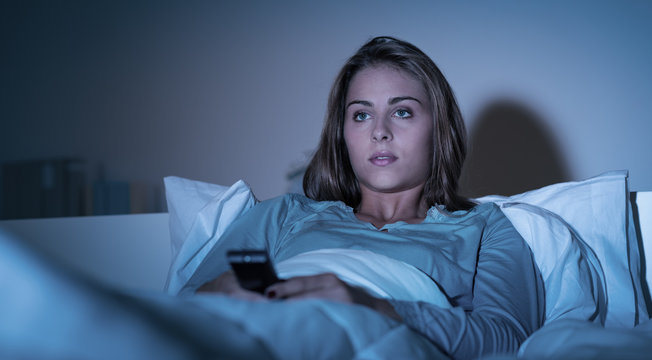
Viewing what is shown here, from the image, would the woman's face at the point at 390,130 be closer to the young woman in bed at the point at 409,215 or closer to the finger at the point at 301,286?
the young woman in bed at the point at 409,215

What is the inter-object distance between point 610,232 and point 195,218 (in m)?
1.06

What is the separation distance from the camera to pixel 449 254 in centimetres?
97

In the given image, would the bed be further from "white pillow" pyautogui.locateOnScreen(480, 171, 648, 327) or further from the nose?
the nose

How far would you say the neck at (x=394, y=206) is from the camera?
4.09 feet

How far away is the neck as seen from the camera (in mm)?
1248

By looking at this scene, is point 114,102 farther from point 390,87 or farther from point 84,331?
point 84,331

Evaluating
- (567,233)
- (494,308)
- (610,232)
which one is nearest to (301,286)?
(494,308)

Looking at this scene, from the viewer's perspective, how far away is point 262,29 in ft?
6.32

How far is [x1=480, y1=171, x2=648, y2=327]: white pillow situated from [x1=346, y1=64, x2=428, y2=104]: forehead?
39cm

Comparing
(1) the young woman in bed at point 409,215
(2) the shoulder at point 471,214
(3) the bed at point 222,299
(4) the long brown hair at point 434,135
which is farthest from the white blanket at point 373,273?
(4) the long brown hair at point 434,135

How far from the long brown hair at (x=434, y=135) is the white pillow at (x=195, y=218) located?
0.27 m

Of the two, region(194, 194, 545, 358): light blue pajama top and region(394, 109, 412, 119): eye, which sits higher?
region(394, 109, 412, 119): eye

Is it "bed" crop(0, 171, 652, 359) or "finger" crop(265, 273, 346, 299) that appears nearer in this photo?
"bed" crop(0, 171, 652, 359)

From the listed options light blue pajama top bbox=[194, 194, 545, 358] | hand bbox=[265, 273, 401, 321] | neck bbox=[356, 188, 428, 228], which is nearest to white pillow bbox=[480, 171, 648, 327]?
light blue pajama top bbox=[194, 194, 545, 358]
